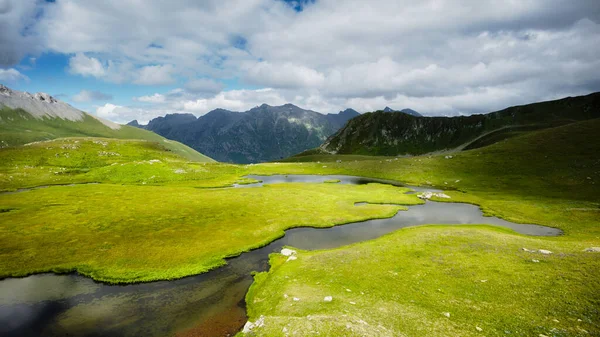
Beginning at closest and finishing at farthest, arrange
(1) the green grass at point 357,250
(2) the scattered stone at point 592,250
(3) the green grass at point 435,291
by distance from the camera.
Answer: (3) the green grass at point 435,291
(1) the green grass at point 357,250
(2) the scattered stone at point 592,250

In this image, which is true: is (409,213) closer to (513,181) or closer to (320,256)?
(320,256)

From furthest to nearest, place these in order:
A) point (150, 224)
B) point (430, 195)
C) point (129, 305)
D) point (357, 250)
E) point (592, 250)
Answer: point (430, 195) → point (150, 224) → point (357, 250) → point (592, 250) → point (129, 305)

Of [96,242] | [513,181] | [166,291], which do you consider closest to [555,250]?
[166,291]

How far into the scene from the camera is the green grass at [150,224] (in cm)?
3325

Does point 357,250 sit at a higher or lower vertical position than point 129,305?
lower

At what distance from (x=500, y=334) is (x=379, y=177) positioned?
106m

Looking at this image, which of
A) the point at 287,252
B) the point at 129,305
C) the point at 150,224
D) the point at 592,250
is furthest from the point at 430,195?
the point at 129,305

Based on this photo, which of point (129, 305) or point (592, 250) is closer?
point (129, 305)

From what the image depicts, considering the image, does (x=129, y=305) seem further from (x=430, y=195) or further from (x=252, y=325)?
(x=430, y=195)

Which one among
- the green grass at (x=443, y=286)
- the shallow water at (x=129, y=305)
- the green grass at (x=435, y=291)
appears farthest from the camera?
the shallow water at (x=129, y=305)

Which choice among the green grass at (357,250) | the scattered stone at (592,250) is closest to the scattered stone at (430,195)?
the green grass at (357,250)

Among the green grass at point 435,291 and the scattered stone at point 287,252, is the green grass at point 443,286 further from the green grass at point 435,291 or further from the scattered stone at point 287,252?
the scattered stone at point 287,252

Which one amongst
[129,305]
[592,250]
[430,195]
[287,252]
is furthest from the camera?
[430,195]

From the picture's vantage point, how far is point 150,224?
48531 millimetres
